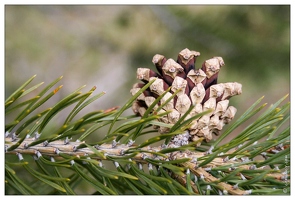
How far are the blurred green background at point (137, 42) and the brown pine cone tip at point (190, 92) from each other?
1.65 feet

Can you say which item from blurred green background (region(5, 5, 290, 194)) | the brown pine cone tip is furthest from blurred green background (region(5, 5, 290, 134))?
the brown pine cone tip

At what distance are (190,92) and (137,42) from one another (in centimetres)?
94

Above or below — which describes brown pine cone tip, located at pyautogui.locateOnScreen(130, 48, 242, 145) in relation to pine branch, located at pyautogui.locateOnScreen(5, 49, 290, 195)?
above

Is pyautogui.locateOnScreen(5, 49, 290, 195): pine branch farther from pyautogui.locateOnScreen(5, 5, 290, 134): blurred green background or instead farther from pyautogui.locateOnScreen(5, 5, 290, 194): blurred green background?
pyautogui.locateOnScreen(5, 5, 290, 134): blurred green background

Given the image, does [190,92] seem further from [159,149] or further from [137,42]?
[137,42]

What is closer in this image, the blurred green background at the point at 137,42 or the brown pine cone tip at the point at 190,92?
the brown pine cone tip at the point at 190,92

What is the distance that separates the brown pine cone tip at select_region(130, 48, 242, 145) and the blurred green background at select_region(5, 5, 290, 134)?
50 cm

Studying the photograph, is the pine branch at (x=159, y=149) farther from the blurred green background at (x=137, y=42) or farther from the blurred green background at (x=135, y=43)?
the blurred green background at (x=137, y=42)

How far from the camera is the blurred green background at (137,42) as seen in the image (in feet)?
3.37

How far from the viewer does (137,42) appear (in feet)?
4.48

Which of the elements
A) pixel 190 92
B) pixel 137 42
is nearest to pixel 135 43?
pixel 137 42

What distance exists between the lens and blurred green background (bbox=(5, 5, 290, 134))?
1.03 m

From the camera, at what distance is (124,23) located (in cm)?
126

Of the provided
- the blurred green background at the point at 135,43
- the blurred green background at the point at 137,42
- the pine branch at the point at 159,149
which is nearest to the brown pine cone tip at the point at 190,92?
the pine branch at the point at 159,149
